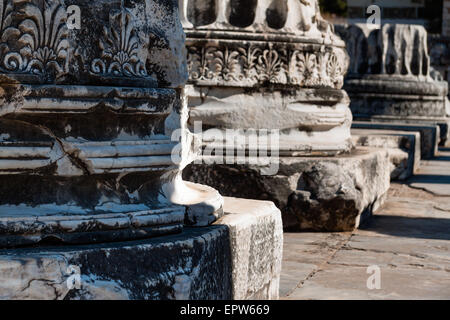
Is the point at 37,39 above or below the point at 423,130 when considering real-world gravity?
above

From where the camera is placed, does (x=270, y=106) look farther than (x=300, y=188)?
Yes

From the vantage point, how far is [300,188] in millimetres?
4773

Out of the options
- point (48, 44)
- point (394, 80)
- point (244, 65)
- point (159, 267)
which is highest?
point (48, 44)

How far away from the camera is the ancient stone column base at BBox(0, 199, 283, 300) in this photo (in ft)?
7.02

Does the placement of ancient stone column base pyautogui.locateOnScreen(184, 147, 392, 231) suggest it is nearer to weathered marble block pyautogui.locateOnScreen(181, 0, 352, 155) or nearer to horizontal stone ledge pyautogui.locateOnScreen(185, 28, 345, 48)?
weathered marble block pyautogui.locateOnScreen(181, 0, 352, 155)

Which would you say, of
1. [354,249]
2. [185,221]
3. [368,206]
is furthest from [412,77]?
[185,221]

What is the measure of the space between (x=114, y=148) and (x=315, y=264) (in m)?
1.68

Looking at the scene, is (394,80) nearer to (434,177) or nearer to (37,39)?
(434,177)

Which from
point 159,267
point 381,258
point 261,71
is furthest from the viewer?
point 261,71

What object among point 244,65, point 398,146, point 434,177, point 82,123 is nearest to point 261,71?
point 244,65

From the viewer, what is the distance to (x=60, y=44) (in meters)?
2.41

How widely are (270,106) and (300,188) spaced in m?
0.52

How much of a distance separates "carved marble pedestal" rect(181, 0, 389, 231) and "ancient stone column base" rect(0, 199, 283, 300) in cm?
177

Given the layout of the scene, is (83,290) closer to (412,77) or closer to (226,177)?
Answer: (226,177)
